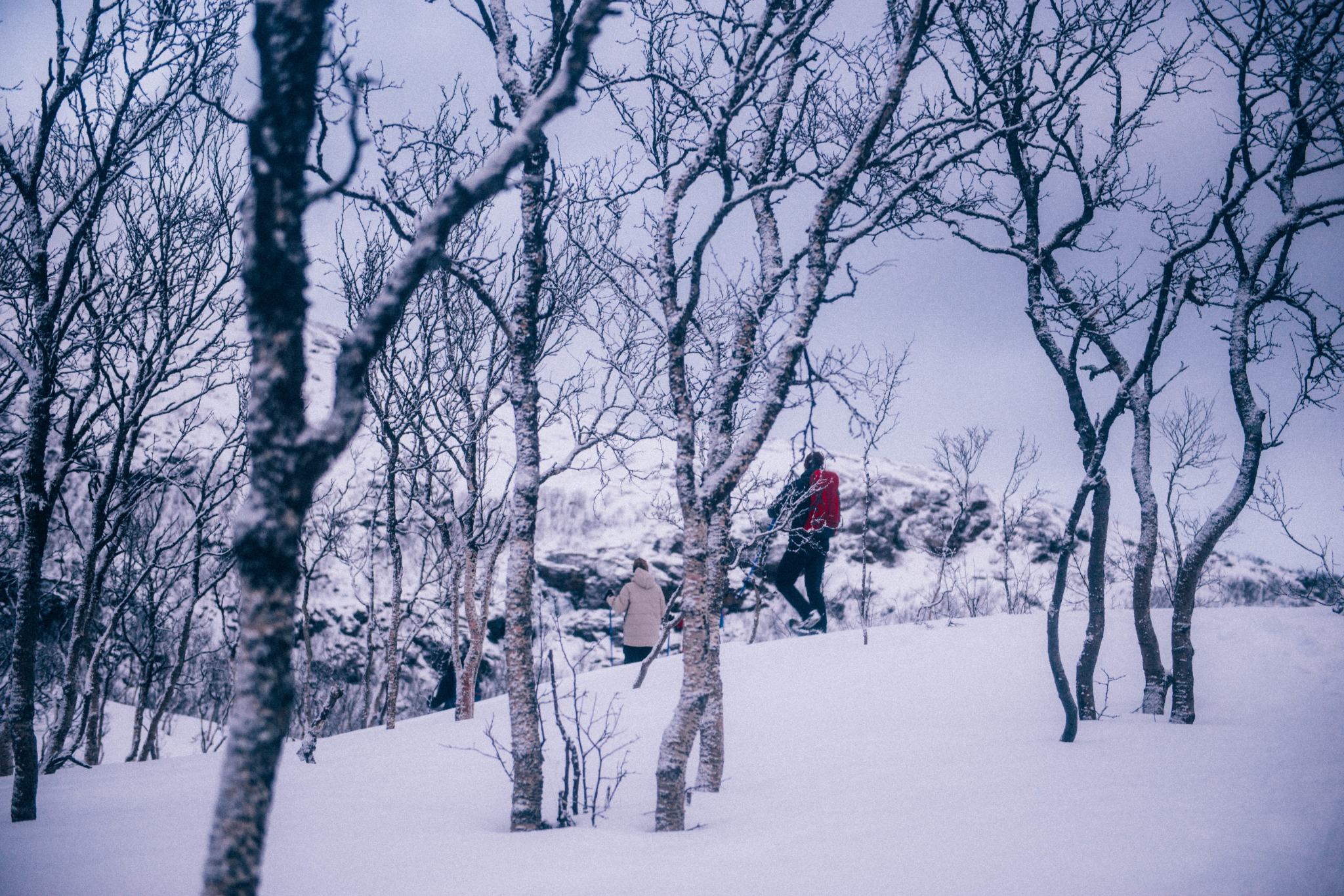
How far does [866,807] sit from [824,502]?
560cm

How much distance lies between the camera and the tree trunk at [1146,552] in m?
5.66

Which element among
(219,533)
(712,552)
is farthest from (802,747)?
(219,533)

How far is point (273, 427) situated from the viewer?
1623 millimetres

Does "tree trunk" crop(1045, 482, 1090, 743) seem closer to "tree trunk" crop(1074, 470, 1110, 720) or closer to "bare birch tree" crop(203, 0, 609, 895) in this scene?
"tree trunk" crop(1074, 470, 1110, 720)

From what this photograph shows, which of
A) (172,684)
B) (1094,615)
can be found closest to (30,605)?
(172,684)

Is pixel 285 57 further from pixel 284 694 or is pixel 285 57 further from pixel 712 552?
pixel 712 552

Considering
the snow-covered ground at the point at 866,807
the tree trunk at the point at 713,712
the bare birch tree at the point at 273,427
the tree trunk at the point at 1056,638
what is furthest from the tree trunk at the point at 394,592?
the bare birch tree at the point at 273,427

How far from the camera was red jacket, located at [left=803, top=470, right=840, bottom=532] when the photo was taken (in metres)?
8.66

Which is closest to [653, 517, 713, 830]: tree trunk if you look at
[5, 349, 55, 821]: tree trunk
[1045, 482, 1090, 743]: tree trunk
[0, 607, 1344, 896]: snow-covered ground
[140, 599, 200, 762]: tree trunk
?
[0, 607, 1344, 896]: snow-covered ground

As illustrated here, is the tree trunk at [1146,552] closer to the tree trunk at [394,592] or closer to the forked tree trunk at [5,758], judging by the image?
the tree trunk at [394,592]

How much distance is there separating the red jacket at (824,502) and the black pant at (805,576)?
34 centimetres

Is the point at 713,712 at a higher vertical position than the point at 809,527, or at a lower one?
lower

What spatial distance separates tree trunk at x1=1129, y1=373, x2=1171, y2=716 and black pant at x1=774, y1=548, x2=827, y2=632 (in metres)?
3.66

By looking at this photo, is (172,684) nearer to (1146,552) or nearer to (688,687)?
(688,687)
